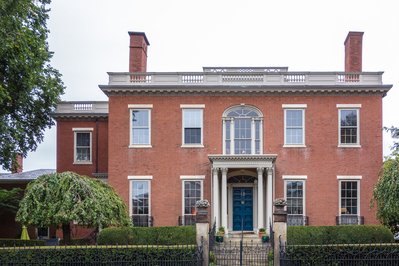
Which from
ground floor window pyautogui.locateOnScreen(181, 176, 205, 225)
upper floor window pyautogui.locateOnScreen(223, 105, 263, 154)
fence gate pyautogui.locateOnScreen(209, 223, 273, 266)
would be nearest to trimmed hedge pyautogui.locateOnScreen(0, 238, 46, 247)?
ground floor window pyautogui.locateOnScreen(181, 176, 205, 225)

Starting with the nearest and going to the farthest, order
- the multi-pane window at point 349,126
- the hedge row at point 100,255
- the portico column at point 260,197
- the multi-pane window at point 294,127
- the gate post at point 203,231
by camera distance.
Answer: the hedge row at point 100,255, the gate post at point 203,231, the portico column at point 260,197, the multi-pane window at point 349,126, the multi-pane window at point 294,127

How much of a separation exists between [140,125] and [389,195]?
13.6 metres

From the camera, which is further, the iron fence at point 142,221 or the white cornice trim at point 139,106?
the white cornice trim at point 139,106

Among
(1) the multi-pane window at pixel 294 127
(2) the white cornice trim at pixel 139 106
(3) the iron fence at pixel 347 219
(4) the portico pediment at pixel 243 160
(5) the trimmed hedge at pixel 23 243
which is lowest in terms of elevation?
(5) the trimmed hedge at pixel 23 243

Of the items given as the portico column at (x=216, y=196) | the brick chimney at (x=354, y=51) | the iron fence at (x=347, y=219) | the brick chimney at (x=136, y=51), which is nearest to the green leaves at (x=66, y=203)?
the portico column at (x=216, y=196)

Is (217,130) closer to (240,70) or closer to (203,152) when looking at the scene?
(203,152)

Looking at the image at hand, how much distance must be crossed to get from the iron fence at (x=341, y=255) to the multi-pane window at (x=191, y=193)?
12.2m

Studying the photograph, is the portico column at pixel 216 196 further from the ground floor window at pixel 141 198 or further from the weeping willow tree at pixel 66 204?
the weeping willow tree at pixel 66 204

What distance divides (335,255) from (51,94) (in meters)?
19.2

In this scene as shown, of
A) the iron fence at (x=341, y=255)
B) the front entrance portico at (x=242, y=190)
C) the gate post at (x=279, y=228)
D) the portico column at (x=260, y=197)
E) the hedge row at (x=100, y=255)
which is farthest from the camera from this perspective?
the front entrance portico at (x=242, y=190)

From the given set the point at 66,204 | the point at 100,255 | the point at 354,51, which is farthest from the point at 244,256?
the point at 354,51

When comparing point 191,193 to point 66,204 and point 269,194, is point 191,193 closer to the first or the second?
point 269,194

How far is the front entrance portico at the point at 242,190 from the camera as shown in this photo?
31.5m

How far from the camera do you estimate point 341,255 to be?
A: 2117cm
